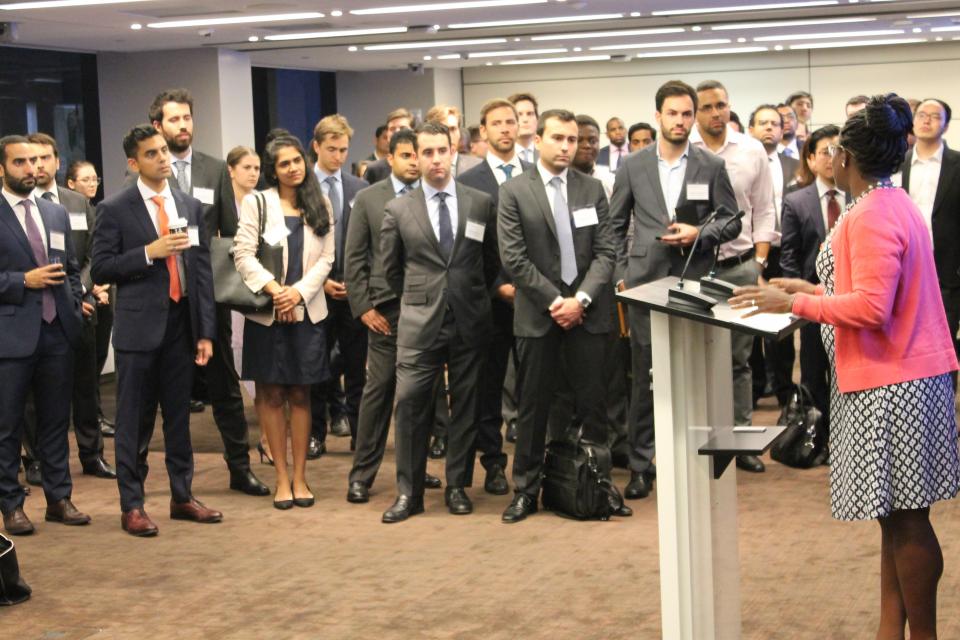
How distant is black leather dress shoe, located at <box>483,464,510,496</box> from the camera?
6086 mm

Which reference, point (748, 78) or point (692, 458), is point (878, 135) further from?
point (748, 78)

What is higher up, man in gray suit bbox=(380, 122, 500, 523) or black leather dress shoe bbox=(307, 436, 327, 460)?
man in gray suit bbox=(380, 122, 500, 523)

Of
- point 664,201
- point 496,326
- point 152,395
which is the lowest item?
point 152,395

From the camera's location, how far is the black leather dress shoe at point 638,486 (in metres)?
5.86

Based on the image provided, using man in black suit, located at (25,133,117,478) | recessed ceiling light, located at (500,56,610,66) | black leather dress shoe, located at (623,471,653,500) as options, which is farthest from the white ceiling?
black leather dress shoe, located at (623,471,653,500)

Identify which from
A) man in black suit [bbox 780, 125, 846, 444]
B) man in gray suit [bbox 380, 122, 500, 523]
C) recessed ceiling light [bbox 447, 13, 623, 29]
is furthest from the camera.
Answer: recessed ceiling light [bbox 447, 13, 623, 29]

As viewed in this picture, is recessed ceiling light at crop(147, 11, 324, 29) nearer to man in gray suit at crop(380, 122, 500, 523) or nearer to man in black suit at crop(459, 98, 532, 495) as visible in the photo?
man in black suit at crop(459, 98, 532, 495)

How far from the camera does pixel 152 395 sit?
5.58 m

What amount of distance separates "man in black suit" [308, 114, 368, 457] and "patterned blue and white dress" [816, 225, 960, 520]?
379cm

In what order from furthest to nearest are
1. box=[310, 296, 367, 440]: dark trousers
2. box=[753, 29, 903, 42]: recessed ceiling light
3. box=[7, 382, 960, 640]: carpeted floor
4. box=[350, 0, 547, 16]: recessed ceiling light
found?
1. box=[753, 29, 903, 42]: recessed ceiling light
2. box=[350, 0, 547, 16]: recessed ceiling light
3. box=[310, 296, 367, 440]: dark trousers
4. box=[7, 382, 960, 640]: carpeted floor

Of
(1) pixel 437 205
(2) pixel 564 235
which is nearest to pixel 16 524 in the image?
(1) pixel 437 205

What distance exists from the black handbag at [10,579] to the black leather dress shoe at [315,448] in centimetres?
242

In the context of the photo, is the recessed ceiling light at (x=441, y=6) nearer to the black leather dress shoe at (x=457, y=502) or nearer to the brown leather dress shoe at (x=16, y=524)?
the black leather dress shoe at (x=457, y=502)

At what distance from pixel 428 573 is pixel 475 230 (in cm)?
156
